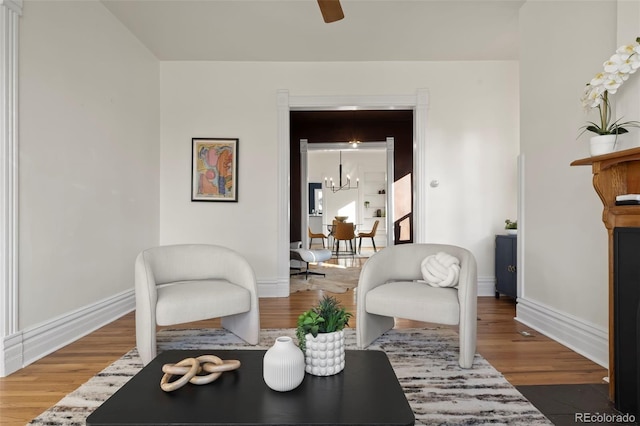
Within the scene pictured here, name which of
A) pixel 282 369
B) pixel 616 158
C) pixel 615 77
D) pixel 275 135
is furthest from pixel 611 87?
pixel 275 135

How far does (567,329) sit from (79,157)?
157 inches

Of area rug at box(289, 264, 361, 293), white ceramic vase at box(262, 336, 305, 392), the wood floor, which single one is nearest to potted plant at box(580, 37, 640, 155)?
the wood floor

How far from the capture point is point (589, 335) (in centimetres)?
263

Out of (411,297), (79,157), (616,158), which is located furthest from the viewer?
A: (79,157)

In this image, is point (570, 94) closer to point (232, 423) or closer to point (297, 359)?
point (297, 359)

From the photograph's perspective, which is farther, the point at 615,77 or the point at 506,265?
the point at 506,265

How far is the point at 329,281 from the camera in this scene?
5.66 meters

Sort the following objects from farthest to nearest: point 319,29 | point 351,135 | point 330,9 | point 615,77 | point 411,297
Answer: point 351,135 < point 319,29 < point 411,297 < point 330,9 < point 615,77

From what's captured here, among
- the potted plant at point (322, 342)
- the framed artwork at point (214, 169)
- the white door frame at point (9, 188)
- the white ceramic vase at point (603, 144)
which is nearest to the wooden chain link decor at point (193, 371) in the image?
the potted plant at point (322, 342)

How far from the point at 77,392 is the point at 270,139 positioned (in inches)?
127

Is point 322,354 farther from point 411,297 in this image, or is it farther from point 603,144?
point 603,144

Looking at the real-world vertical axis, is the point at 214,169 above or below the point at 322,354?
above

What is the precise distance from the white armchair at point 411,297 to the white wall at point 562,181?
82 cm

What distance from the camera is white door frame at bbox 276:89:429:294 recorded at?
15.0 feet
